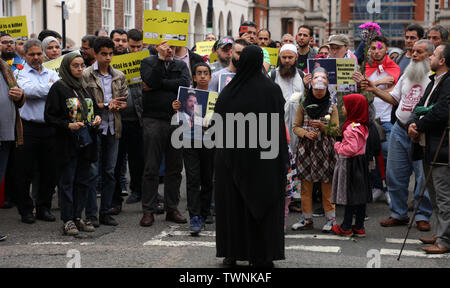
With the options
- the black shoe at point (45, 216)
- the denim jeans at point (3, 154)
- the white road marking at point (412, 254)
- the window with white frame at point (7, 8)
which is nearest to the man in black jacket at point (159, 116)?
the black shoe at point (45, 216)

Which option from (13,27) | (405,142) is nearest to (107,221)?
(405,142)

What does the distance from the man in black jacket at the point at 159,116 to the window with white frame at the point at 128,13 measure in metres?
21.7

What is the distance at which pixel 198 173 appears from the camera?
28.2 feet

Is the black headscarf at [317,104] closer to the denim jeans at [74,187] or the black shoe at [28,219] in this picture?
the denim jeans at [74,187]

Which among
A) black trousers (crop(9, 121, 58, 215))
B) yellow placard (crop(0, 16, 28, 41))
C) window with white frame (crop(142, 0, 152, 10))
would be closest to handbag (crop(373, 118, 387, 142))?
black trousers (crop(9, 121, 58, 215))

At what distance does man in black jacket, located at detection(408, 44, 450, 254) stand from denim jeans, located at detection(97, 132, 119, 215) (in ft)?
11.5

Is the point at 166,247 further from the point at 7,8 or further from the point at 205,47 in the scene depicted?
the point at 7,8

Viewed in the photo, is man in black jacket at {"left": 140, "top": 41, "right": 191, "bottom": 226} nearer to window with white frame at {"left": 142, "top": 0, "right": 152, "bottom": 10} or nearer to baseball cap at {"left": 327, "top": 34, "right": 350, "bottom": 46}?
baseball cap at {"left": 327, "top": 34, "right": 350, "bottom": 46}

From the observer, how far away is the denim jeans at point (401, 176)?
8.93 meters

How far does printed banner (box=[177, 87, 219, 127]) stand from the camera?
339 inches

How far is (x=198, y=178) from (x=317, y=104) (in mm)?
1685
